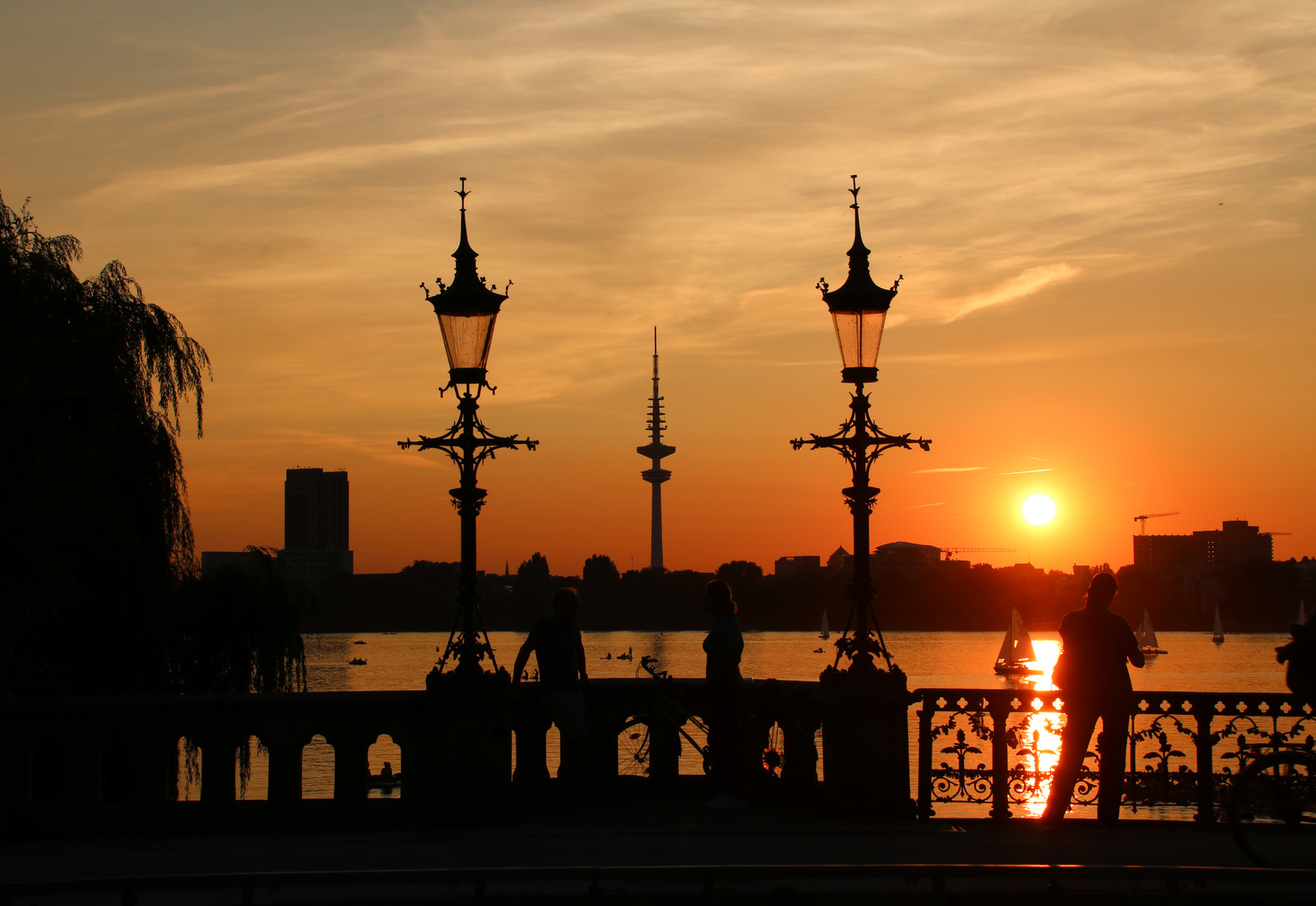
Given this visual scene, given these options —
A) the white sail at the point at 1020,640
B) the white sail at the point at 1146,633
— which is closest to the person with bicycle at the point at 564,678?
the white sail at the point at 1020,640

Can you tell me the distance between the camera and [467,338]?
1216 centimetres

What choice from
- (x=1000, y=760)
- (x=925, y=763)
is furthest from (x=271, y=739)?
(x=1000, y=760)

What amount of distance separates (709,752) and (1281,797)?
4676 mm

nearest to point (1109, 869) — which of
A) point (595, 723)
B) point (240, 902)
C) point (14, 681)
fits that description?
point (240, 902)

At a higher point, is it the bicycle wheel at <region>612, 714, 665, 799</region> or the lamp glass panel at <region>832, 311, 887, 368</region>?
the lamp glass panel at <region>832, 311, 887, 368</region>

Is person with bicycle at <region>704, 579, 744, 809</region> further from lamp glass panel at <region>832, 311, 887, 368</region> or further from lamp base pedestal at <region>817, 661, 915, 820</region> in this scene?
lamp glass panel at <region>832, 311, 887, 368</region>

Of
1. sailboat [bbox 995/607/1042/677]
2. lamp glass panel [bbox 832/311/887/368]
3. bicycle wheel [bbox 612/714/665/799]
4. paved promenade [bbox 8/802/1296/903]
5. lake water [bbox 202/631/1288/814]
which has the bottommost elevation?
lake water [bbox 202/631/1288/814]

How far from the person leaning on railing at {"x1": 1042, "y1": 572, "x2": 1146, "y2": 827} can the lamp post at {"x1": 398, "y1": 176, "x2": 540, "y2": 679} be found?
4.58 meters

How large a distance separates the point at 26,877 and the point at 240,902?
1957 millimetres

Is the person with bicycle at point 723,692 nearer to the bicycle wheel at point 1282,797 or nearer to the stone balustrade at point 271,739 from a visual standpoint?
the stone balustrade at point 271,739

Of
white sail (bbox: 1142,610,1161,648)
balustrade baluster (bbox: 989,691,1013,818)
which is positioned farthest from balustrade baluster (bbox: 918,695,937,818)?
white sail (bbox: 1142,610,1161,648)

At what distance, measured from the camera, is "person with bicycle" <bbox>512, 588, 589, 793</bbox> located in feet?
38.6

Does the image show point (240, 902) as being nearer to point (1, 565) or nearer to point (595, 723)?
point (595, 723)

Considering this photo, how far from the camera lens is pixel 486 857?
9812 millimetres
